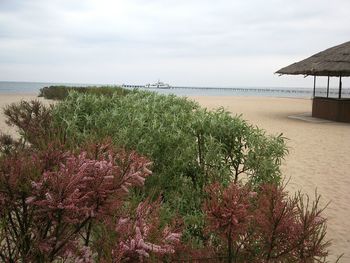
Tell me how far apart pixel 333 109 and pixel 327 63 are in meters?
2.74

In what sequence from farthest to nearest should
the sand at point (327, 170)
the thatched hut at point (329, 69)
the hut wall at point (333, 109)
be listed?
the hut wall at point (333, 109), the thatched hut at point (329, 69), the sand at point (327, 170)

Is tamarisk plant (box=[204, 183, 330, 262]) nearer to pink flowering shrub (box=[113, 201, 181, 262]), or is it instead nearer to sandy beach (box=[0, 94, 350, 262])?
pink flowering shrub (box=[113, 201, 181, 262])

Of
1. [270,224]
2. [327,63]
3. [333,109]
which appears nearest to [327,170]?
[270,224]

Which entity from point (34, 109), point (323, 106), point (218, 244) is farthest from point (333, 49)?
point (218, 244)

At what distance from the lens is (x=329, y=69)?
69.3 feet

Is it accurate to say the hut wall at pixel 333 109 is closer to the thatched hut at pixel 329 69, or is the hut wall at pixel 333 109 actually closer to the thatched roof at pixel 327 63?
the thatched hut at pixel 329 69

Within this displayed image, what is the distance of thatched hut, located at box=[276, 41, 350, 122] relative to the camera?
70.6 feet

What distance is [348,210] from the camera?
7086 millimetres

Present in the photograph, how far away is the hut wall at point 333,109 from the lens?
22266 mm

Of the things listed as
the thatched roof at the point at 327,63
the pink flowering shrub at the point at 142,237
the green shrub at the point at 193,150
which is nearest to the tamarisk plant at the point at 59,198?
the pink flowering shrub at the point at 142,237

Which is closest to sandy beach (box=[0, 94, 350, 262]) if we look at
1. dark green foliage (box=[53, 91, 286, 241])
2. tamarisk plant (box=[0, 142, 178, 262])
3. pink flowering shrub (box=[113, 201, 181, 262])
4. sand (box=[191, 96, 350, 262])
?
sand (box=[191, 96, 350, 262])

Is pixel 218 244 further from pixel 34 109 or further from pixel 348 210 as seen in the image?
pixel 34 109

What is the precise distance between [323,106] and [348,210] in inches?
710

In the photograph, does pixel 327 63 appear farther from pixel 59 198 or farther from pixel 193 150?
pixel 59 198
